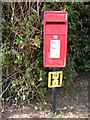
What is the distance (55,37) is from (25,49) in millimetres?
599

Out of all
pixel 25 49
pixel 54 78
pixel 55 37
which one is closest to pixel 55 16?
pixel 55 37

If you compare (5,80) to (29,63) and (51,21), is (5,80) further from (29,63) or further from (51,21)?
(51,21)

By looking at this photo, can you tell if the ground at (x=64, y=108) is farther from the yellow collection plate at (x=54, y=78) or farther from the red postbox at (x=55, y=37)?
the red postbox at (x=55, y=37)

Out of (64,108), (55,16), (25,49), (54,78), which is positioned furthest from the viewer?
(64,108)

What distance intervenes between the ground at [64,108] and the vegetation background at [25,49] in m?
0.17

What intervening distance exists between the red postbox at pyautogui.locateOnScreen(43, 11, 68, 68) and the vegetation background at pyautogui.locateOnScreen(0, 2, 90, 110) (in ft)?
0.80

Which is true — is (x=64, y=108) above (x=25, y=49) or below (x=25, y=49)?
below

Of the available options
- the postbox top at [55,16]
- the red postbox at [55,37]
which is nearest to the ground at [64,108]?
the red postbox at [55,37]

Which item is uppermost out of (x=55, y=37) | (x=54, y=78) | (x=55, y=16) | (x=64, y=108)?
(x=55, y=16)

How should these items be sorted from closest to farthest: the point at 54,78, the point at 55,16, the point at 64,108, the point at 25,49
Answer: the point at 55,16
the point at 54,78
the point at 25,49
the point at 64,108

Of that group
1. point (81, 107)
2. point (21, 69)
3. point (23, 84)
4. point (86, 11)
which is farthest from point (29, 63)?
point (86, 11)

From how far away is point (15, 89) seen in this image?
279 centimetres

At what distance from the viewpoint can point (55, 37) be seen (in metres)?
2.38

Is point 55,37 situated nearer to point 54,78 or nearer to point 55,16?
point 55,16
